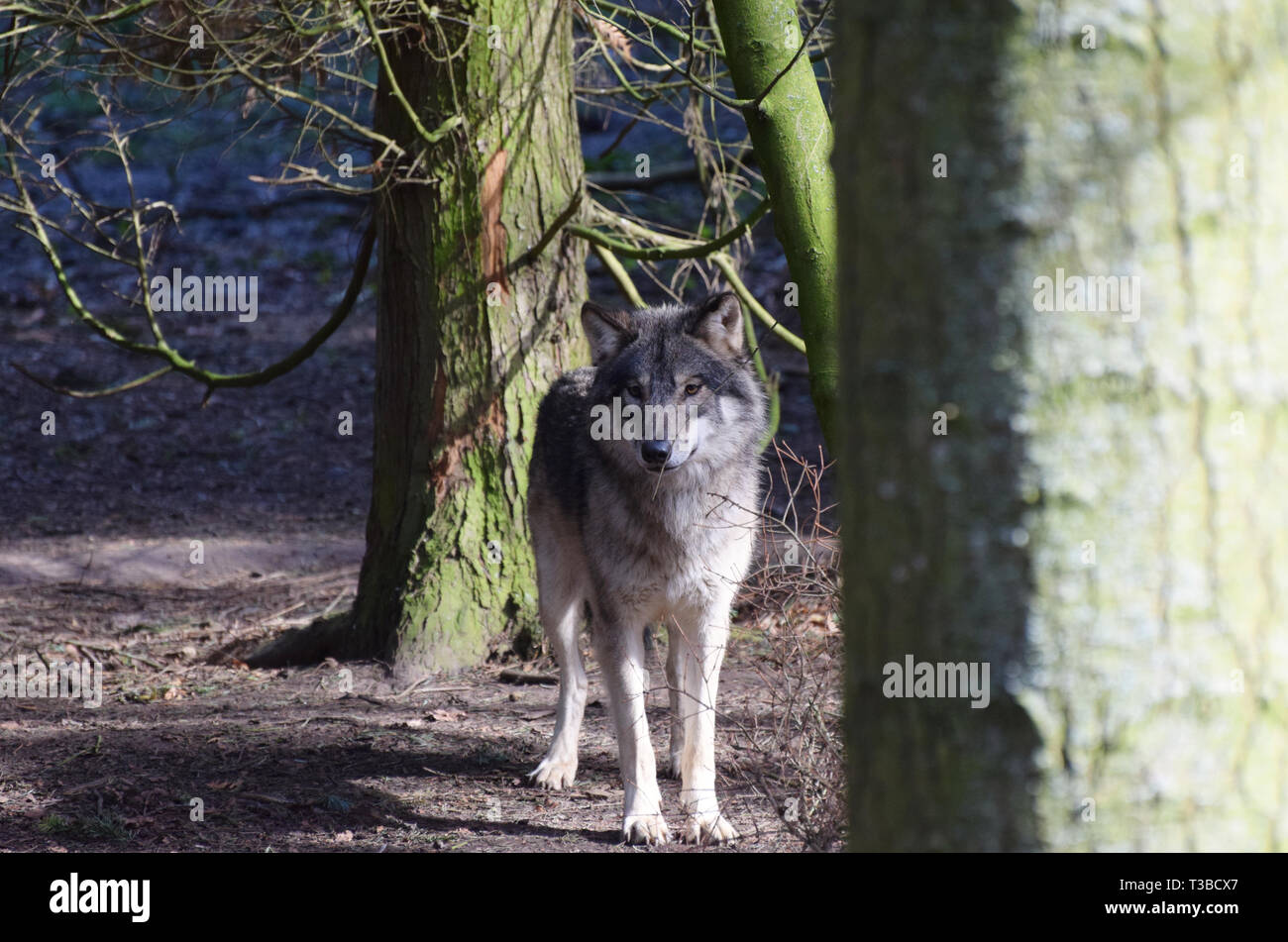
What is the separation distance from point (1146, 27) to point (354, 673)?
577 cm

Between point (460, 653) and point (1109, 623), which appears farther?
point (460, 653)

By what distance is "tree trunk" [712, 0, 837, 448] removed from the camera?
13.5 ft

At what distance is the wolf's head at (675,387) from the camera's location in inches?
192

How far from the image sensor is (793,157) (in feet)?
13.6

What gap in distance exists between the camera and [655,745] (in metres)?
5.86

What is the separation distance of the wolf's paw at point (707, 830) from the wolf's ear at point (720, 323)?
2.01 m

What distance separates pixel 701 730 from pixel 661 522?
876 millimetres

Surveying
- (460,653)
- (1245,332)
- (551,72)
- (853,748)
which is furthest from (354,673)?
(1245,332)

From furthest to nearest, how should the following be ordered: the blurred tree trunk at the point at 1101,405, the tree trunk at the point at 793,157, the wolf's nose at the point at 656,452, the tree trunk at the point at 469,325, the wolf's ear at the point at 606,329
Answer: the tree trunk at the point at 469,325
the wolf's ear at the point at 606,329
the wolf's nose at the point at 656,452
the tree trunk at the point at 793,157
the blurred tree trunk at the point at 1101,405

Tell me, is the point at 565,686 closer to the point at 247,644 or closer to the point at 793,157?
the point at 793,157

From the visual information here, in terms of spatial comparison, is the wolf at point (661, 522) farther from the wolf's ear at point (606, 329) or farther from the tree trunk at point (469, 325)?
the tree trunk at point (469, 325)

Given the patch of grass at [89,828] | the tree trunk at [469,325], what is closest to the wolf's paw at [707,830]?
the patch of grass at [89,828]

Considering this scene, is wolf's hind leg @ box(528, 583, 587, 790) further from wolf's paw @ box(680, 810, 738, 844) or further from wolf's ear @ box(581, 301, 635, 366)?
wolf's ear @ box(581, 301, 635, 366)

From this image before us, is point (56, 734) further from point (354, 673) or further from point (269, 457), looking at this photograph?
point (269, 457)
